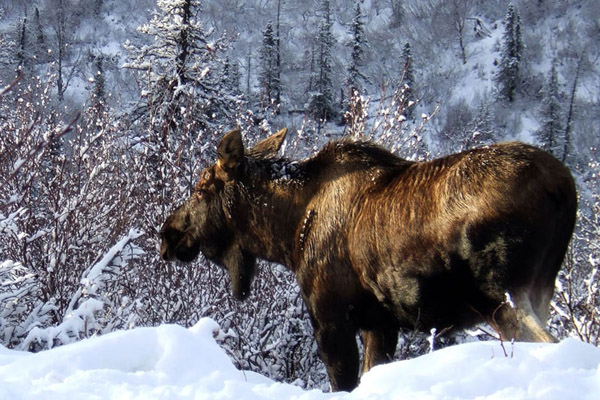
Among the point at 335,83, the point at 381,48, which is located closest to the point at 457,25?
the point at 381,48

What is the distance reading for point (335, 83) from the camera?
58031 mm

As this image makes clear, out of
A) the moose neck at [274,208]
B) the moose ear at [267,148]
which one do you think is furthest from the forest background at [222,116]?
the moose ear at [267,148]

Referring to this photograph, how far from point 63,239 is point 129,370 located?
379 cm

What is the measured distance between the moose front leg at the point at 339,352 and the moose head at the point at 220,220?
3.44ft

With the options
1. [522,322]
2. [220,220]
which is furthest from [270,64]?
[522,322]

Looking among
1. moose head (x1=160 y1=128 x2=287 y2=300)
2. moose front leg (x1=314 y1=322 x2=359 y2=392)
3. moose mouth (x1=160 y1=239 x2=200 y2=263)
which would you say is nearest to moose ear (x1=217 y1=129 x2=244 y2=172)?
moose head (x1=160 y1=128 x2=287 y2=300)

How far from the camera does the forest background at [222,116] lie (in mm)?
5195

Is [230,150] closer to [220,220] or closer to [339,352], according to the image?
[220,220]

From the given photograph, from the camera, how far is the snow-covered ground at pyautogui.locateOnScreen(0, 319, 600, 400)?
1.53 metres

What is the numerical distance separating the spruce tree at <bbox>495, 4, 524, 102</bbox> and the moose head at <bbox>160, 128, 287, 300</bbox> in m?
54.2

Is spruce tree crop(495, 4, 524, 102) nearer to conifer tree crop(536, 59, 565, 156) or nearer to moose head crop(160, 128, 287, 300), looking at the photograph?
conifer tree crop(536, 59, 565, 156)

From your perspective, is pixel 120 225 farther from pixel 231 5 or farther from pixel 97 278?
pixel 231 5

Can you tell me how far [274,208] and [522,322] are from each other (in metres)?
1.83

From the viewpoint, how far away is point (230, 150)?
12.7ft
